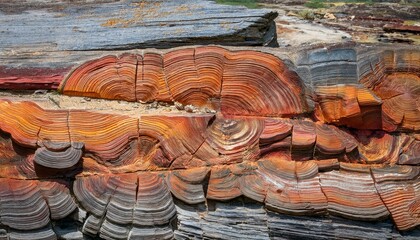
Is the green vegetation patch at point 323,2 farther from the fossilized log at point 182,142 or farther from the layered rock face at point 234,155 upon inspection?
the fossilized log at point 182,142

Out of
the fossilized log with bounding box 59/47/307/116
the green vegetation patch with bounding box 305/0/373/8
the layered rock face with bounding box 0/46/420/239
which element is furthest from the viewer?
the green vegetation patch with bounding box 305/0/373/8

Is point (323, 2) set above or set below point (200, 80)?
below

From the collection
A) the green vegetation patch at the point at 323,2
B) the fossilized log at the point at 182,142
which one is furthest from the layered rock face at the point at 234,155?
the green vegetation patch at the point at 323,2

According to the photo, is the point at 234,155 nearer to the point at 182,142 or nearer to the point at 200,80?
the point at 182,142

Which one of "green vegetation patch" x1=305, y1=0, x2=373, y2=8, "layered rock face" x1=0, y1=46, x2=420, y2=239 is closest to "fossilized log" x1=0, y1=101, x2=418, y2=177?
"layered rock face" x1=0, y1=46, x2=420, y2=239

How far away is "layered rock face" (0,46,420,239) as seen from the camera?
290 cm

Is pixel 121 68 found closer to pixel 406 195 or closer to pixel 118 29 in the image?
pixel 118 29

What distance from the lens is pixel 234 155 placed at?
9.90 feet

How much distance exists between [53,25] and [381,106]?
2165 mm

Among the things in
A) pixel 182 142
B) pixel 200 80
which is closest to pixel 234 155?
pixel 182 142

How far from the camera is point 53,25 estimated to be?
13.0ft

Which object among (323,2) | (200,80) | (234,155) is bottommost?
(323,2)

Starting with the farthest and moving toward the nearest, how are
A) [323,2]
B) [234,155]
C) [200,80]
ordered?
[323,2]
[200,80]
[234,155]

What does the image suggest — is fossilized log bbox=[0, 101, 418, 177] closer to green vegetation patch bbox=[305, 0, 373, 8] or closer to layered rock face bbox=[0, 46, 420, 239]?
layered rock face bbox=[0, 46, 420, 239]
